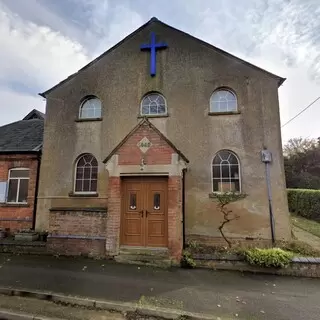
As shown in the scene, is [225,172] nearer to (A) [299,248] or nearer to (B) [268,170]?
(B) [268,170]

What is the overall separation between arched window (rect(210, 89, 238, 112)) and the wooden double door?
12.9 feet

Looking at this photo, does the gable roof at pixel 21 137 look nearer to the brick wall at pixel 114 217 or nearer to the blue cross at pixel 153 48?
the brick wall at pixel 114 217

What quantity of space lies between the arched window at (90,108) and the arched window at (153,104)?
208 cm

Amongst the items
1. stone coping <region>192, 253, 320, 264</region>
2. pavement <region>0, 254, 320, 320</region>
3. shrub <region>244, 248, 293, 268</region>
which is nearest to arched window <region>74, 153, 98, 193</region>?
pavement <region>0, 254, 320, 320</region>

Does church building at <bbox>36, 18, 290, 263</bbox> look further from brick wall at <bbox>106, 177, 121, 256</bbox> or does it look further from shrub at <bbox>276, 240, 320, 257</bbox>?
shrub at <bbox>276, 240, 320, 257</bbox>

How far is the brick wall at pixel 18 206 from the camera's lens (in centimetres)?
1090

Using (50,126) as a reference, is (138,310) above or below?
below

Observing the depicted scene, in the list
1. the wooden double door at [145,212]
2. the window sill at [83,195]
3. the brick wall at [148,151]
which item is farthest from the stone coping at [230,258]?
the window sill at [83,195]

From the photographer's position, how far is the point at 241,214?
29.7 ft

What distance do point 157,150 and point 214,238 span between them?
3961 millimetres

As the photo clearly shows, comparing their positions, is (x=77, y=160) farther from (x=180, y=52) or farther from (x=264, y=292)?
(x=264, y=292)

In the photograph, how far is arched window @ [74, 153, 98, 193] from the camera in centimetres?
1034

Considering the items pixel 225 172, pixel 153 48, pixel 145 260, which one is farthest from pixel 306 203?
pixel 153 48

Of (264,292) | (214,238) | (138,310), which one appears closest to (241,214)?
(214,238)
